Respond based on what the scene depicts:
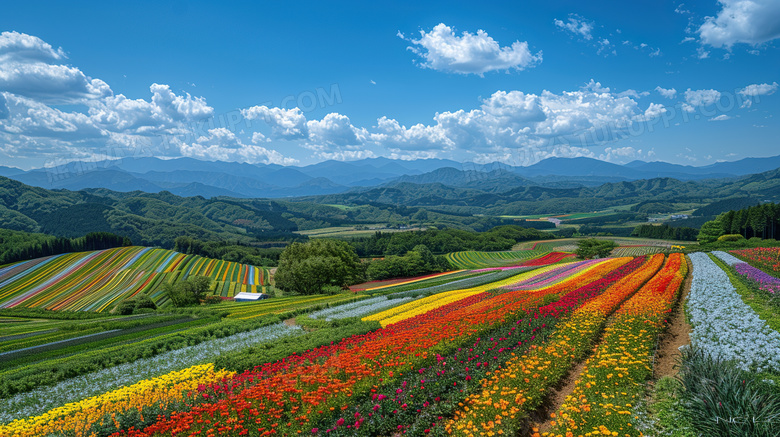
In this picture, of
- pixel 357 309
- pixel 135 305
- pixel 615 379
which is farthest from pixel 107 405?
pixel 135 305

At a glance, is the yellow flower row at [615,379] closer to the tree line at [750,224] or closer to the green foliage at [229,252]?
the tree line at [750,224]

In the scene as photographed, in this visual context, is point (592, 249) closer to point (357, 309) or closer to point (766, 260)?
point (766, 260)

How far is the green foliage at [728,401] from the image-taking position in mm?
7883

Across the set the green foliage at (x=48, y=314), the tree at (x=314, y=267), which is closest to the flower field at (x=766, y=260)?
the tree at (x=314, y=267)

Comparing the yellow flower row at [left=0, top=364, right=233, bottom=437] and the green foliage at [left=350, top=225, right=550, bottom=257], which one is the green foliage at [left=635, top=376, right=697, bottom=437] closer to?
the yellow flower row at [left=0, top=364, right=233, bottom=437]

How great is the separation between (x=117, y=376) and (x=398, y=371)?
50.2 ft

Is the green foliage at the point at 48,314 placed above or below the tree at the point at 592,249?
above

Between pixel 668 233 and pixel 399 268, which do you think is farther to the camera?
pixel 668 233

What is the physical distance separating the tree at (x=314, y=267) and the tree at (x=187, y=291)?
12797 mm

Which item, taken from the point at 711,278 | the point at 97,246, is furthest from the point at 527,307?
the point at 97,246

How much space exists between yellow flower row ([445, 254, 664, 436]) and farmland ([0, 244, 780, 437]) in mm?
58

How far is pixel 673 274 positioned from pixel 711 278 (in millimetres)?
3631

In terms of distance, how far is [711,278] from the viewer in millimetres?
30203

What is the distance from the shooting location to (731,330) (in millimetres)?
15062
